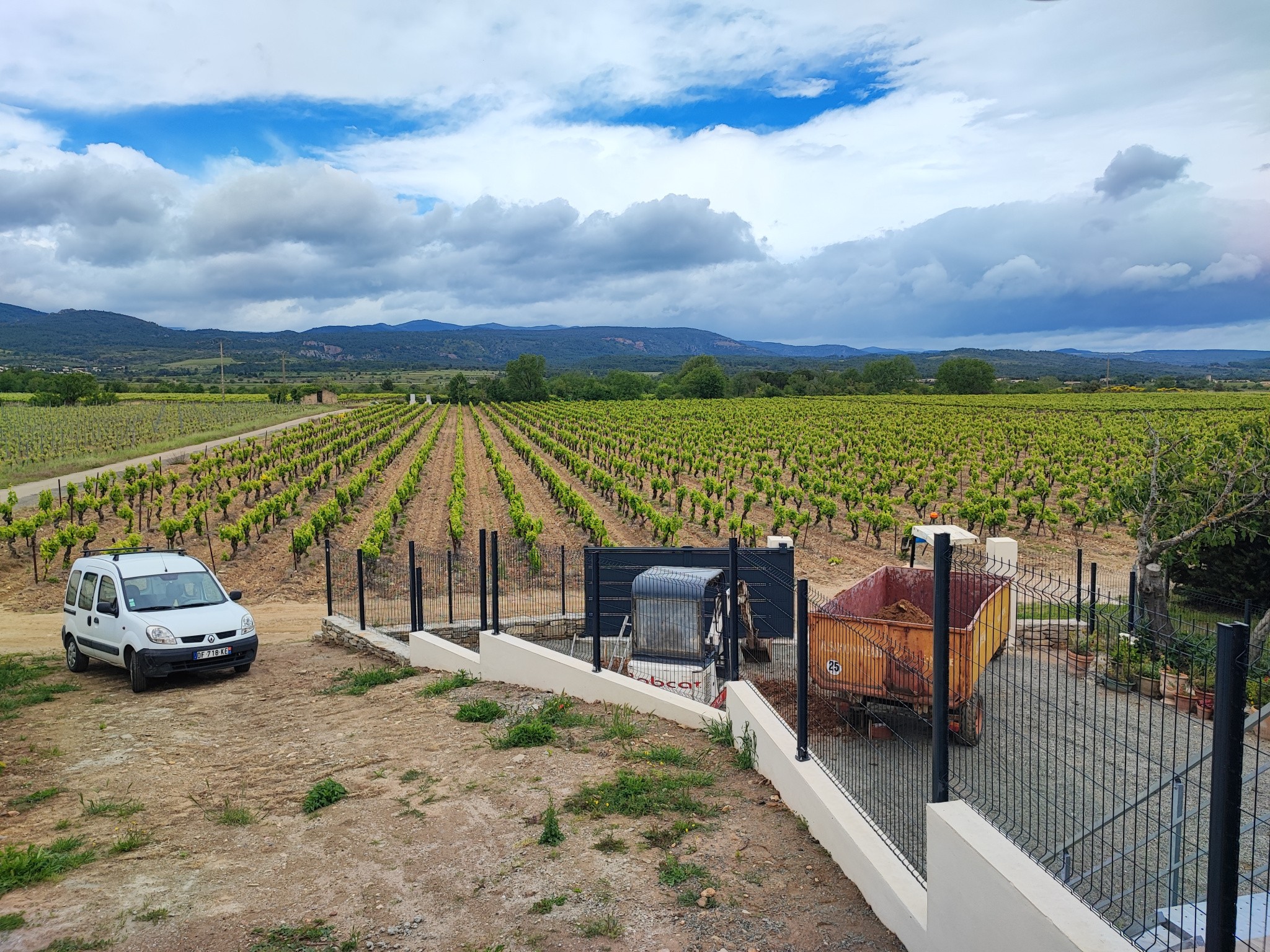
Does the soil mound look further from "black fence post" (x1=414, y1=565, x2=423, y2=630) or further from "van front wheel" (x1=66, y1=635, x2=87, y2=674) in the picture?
"van front wheel" (x1=66, y1=635, x2=87, y2=674)

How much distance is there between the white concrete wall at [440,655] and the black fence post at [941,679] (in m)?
7.48

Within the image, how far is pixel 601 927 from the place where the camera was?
4.39 meters

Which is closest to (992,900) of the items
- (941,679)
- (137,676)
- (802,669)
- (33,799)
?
(941,679)

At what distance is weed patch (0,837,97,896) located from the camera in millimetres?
5125

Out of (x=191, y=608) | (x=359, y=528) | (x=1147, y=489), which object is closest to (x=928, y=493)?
(x=1147, y=489)

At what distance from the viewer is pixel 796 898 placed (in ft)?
15.4

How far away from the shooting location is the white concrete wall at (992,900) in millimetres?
3125

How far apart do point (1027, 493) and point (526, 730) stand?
22263 millimetres

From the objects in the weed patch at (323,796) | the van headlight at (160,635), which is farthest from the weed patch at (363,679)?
the weed patch at (323,796)

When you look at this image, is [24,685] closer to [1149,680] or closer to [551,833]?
[551,833]

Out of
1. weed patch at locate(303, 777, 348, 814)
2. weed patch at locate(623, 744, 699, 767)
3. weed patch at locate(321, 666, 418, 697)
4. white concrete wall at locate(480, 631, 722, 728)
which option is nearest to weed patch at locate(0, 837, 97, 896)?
weed patch at locate(303, 777, 348, 814)

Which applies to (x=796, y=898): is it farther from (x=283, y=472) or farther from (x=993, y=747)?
(x=283, y=472)

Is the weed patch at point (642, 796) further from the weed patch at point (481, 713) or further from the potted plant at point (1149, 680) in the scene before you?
the potted plant at point (1149, 680)

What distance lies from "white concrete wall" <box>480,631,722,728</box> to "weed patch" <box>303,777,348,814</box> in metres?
2.83
